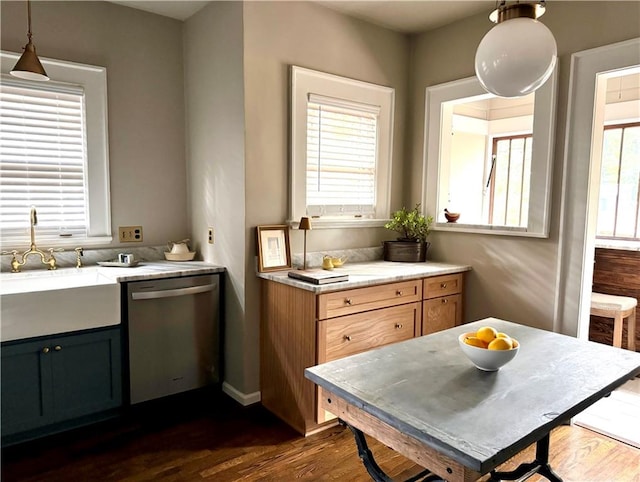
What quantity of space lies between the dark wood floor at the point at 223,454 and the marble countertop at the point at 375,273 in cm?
88

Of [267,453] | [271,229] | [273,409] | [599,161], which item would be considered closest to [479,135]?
[599,161]

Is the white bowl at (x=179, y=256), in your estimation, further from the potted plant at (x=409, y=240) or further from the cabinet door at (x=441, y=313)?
the cabinet door at (x=441, y=313)

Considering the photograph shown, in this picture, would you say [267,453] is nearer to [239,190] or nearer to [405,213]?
[239,190]

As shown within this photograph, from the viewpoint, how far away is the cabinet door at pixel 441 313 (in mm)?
3137

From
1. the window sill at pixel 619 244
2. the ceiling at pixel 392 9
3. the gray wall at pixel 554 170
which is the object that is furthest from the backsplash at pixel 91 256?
the window sill at pixel 619 244

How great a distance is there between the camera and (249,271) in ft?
9.55

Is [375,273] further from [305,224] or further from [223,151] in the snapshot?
[223,151]

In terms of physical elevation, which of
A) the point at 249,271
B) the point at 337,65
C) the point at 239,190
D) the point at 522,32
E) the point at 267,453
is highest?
the point at 337,65

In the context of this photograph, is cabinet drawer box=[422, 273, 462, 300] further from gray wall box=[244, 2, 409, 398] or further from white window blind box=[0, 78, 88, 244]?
white window blind box=[0, 78, 88, 244]

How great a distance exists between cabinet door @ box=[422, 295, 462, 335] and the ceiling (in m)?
2.01

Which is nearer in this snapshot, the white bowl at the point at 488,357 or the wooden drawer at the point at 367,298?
the white bowl at the point at 488,357

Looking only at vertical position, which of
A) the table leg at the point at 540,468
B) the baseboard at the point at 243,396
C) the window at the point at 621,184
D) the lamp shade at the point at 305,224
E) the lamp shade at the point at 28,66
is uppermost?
the lamp shade at the point at 28,66

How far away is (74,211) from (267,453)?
1.98 m

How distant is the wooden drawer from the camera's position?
8.45 ft
